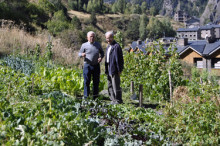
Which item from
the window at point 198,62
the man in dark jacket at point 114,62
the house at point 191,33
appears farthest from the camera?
the house at point 191,33

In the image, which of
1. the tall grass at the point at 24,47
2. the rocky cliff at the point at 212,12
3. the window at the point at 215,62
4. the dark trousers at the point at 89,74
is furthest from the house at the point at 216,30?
the dark trousers at the point at 89,74

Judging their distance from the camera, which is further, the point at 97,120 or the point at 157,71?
the point at 157,71

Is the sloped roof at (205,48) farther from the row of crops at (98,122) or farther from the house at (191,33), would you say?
the house at (191,33)

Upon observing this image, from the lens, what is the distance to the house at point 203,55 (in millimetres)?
33656

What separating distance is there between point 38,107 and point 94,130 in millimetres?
839

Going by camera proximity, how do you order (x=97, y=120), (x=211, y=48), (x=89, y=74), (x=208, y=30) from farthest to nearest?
(x=208, y=30) < (x=211, y=48) < (x=89, y=74) < (x=97, y=120)

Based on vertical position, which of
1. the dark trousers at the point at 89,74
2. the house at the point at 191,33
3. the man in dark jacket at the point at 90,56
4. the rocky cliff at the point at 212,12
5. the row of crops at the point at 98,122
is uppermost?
A: the rocky cliff at the point at 212,12

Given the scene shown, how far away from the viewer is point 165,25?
83875mm

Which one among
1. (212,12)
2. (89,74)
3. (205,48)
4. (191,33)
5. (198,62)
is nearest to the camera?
(89,74)

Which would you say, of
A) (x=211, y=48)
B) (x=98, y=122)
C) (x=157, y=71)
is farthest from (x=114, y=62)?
(x=211, y=48)

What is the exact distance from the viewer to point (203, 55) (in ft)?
112

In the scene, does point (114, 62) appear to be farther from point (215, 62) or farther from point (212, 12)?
point (212, 12)

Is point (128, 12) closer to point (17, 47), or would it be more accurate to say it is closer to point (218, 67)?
point (218, 67)

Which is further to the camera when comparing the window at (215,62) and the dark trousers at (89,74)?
the window at (215,62)
